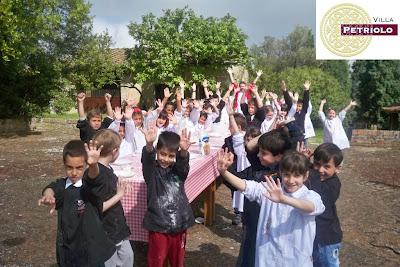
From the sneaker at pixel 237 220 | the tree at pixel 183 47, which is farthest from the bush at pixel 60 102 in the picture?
the sneaker at pixel 237 220

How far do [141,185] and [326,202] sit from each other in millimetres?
1604

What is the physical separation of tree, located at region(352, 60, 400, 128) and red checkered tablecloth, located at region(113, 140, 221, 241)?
872 inches

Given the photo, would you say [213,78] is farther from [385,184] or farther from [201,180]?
[201,180]

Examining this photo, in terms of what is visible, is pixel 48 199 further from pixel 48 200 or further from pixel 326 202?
pixel 326 202

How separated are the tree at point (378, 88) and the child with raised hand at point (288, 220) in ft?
80.8

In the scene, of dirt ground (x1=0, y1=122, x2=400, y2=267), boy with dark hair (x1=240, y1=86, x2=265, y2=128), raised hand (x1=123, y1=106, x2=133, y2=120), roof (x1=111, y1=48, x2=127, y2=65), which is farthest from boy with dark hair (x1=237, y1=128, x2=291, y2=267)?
roof (x1=111, y1=48, x2=127, y2=65)

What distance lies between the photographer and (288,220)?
2404 mm

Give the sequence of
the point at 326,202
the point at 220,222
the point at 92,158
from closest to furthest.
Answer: the point at 92,158, the point at 326,202, the point at 220,222

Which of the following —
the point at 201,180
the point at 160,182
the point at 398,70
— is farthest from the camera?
the point at 398,70

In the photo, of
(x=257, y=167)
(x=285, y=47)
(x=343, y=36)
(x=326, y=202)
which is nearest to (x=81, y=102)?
(x=257, y=167)

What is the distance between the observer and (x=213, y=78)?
22.9 m

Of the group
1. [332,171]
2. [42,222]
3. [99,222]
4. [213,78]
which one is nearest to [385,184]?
[332,171]

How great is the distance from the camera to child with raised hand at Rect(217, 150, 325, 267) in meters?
2.35

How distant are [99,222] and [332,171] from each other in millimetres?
1664
